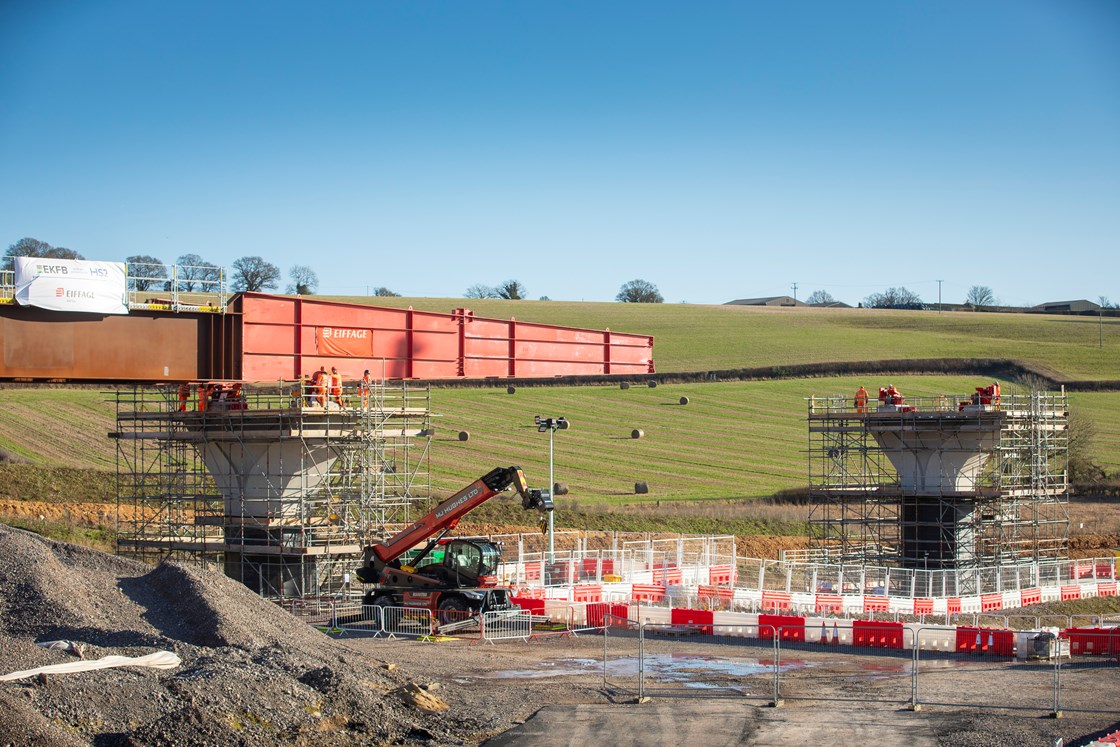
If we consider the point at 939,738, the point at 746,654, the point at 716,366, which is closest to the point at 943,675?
the point at 746,654

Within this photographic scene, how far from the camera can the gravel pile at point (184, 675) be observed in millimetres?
13484

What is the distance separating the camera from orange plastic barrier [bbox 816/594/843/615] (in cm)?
2858

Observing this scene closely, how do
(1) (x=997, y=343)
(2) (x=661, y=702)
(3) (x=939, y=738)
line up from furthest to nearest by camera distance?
(1) (x=997, y=343) → (2) (x=661, y=702) → (3) (x=939, y=738)

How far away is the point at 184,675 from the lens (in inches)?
604

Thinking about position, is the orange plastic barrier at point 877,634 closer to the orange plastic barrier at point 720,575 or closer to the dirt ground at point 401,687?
the dirt ground at point 401,687

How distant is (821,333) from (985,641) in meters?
71.1

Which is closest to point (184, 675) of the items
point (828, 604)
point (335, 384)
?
point (335, 384)

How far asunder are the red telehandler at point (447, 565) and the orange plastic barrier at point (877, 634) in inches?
260

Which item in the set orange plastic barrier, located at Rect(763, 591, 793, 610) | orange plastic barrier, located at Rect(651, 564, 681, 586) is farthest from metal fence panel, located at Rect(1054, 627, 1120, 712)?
orange plastic barrier, located at Rect(651, 564, 681, 586)

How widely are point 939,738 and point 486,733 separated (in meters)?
5.76

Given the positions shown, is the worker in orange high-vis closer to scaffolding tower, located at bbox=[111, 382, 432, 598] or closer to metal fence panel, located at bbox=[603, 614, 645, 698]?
scaffolding tower, located at bbox=[111, 382, 432, 598]

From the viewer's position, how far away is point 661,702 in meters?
17.4

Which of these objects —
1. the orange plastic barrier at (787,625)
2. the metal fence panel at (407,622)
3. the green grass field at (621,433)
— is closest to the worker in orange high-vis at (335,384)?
the metal fence panel at (407,622)

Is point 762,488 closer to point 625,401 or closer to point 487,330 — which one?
point 625,401
